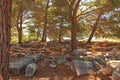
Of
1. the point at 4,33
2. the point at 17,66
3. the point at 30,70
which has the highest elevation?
the point at 4,33

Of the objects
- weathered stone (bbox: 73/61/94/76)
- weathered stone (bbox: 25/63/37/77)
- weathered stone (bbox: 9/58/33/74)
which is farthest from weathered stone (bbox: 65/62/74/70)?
weathered stone (bbox: 9/58/33/74)

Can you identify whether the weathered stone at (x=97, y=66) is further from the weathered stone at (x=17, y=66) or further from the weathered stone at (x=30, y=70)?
the weathered stone at (x=17, y=66)

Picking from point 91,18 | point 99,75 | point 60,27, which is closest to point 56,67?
point 99,75

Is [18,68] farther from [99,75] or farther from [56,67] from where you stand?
[99,75]

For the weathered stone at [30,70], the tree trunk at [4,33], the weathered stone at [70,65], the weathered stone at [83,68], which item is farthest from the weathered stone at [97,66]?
the tree trunk at [4,33]

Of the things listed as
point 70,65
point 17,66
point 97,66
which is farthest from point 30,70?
point 97,66

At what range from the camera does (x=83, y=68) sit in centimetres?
645

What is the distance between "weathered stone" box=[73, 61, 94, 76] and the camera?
20.7 feet

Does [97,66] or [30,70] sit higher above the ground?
[97,66]

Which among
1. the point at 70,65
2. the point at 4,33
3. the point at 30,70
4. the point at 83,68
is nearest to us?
the point at 4,33

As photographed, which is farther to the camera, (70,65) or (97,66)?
(70,65)

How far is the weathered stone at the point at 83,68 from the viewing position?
6.32 metres

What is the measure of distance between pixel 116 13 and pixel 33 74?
5.58 m

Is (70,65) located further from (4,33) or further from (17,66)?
(4,33)
